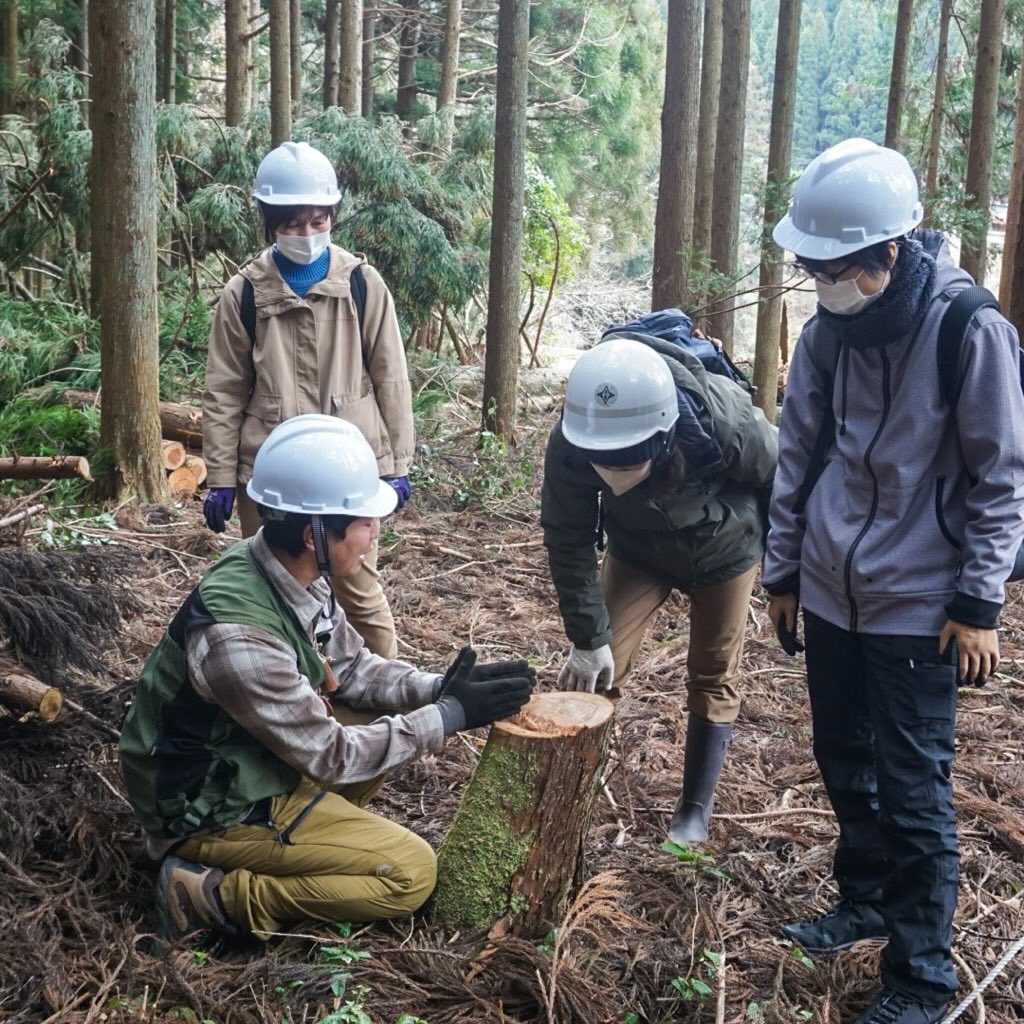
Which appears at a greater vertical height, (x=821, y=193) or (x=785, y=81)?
(x=785, y=81)

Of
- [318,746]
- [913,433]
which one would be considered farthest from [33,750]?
[913,433]

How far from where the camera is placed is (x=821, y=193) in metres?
2.73

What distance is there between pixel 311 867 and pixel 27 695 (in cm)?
111

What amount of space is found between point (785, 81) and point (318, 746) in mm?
10105

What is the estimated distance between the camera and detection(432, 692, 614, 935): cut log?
10.4ft

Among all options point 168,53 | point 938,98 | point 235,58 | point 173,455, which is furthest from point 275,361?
point 938,98

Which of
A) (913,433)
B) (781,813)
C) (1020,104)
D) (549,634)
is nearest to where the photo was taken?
(913,433)

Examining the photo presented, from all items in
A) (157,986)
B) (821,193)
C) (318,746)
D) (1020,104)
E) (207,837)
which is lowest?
(157,986)

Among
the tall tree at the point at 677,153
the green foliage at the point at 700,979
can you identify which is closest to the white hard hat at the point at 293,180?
the green foliage at the point at 700,979

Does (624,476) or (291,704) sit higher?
(624,476)

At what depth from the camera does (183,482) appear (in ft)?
26.8

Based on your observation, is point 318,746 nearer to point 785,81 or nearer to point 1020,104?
point 1020,104

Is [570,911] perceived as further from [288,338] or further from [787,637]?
[288,338]

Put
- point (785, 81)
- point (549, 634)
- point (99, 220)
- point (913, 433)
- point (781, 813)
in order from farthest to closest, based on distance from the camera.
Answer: point (785, 81) < point (99, 220) < point (549, 634) < point (781, 813) < point (913, 433)
